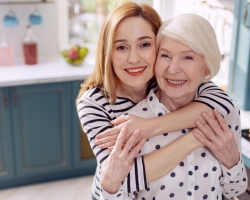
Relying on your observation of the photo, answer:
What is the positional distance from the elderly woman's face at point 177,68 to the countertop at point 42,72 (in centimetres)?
166

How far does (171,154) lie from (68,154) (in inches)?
80.1

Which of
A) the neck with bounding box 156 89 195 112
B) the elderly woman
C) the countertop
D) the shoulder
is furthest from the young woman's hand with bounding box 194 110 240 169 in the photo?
the countertop

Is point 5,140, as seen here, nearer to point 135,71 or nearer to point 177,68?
point 135,71

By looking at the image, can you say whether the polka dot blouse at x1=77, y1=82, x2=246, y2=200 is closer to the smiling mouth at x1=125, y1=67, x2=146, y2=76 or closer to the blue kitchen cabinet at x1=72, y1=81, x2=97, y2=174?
the smiling mouth at x1=125, y1=67, x2=146, y2=76

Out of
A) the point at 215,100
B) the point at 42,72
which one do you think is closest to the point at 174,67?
the point at 215,100

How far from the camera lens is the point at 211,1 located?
3193mm

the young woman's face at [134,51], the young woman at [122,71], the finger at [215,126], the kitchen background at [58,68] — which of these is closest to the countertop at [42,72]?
the kitchen background at [58,68]

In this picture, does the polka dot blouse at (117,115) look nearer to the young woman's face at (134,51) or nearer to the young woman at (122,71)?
the young woman at (122,71)

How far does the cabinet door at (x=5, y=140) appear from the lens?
9.65ft

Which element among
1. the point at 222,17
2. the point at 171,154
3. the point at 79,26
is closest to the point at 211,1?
the point at 222,17

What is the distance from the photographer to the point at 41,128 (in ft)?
10.2

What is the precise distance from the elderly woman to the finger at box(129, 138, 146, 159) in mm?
23

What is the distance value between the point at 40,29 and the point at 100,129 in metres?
2.31

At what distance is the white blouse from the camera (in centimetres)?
137
